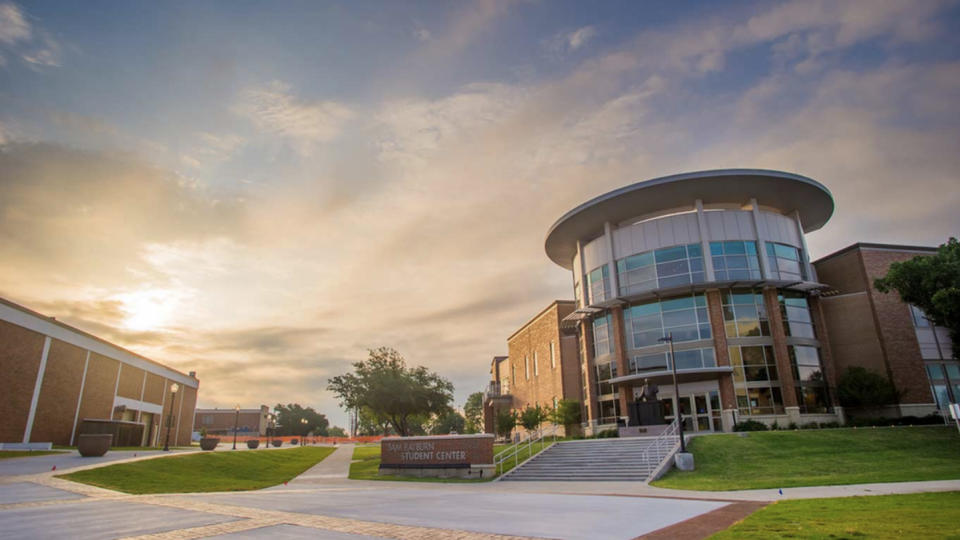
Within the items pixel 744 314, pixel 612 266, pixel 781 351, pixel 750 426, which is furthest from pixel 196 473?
pixel 781 351

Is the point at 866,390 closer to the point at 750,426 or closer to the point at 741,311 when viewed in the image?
the point at 741,311

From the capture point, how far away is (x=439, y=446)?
89.4 feet

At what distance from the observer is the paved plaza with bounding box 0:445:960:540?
346 inches

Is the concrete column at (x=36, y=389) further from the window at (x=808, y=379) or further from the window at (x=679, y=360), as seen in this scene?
the window at (x=808, y=379)

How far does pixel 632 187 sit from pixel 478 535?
33643 millimetres

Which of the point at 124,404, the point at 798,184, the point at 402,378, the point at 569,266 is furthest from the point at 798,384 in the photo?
the point at 124,404

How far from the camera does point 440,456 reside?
88.6 ft

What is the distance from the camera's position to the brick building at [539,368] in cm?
4803

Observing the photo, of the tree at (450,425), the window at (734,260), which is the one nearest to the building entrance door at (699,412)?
the window at (734,260)

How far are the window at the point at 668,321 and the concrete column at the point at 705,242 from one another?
176 cm

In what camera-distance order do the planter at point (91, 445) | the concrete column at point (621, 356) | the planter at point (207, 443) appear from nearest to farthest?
the planter at point (91, 445) → the concrete column at point (621, 356) → the planter at point (207, 443)

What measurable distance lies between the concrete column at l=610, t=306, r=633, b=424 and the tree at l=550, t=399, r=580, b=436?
549 centimetres

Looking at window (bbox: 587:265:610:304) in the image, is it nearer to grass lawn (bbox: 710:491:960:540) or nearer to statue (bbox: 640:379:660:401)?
statue (bbox: 640:379:660:401)

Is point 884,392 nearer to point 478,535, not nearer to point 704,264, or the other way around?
point 704,264
